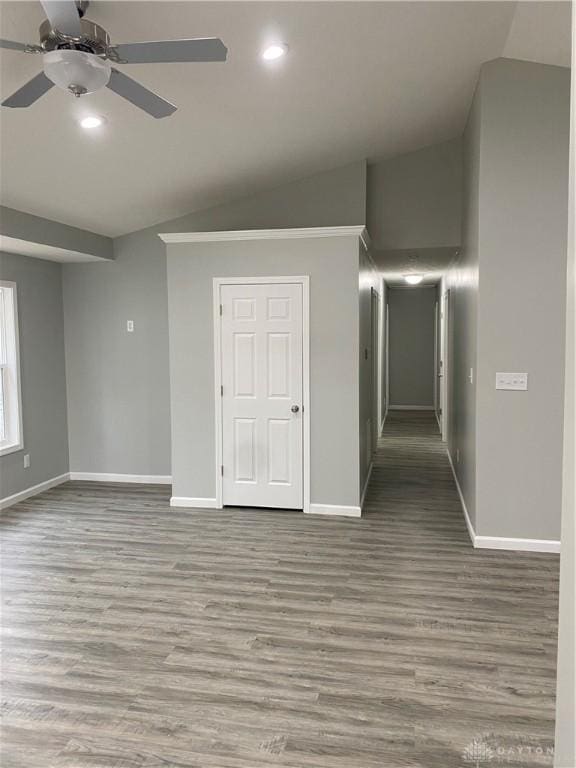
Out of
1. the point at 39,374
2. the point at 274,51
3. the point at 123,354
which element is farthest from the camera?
the point at 123,354

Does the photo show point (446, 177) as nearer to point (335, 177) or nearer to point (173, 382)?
point (335, 177)

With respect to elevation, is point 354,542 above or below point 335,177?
below

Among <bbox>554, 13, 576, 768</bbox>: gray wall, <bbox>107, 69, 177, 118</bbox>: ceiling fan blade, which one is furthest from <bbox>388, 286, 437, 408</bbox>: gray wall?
<bbox>554, 13, 576, 768</bbox>: gray wall

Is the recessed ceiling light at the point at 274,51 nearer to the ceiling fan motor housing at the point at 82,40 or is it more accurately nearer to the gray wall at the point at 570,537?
the ceiling fan motor housing at the point at 82,40

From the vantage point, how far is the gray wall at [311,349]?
15.9 ft

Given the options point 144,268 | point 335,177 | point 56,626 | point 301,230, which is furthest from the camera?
point 144,268

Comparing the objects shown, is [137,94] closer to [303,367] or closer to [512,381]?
[303,367]

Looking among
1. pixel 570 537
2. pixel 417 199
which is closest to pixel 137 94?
pixel 570 537

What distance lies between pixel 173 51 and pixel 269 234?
274 centimetres

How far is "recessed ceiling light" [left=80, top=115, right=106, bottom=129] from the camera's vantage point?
3.47m

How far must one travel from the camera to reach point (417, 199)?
5922 millimetres

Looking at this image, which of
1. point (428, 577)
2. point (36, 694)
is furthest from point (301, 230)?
point (36, 694)

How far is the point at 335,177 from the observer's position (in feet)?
18.2

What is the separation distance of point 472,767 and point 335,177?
190 inches
